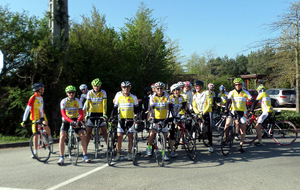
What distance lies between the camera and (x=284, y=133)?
8484 millimetres

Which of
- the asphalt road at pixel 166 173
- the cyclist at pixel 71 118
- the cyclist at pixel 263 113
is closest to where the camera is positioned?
the asphalt road at pixel 166 173

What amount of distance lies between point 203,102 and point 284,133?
3.06m

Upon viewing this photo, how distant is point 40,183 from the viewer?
15.9ft

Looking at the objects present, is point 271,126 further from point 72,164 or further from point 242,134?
point 72,164

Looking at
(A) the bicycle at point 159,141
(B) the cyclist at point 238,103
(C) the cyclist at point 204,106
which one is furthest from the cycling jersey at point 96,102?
(B) the cyclist at point 238,103

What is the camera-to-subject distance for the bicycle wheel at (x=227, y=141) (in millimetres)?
7027

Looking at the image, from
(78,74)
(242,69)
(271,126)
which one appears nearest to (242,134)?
(271,126)

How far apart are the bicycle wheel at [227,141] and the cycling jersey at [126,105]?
102 inches

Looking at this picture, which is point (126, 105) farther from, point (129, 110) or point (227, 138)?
point (227, 138)

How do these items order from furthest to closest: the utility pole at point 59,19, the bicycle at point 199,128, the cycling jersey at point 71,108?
the utility pole at point 59,19
the bicycle at point 199,128
the cycling jersey at point 71,108

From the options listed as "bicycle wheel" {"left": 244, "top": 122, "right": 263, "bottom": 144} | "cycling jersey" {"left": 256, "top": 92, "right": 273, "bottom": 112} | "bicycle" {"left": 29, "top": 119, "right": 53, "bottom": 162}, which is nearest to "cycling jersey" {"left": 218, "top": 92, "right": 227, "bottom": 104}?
"bicycle wheel" {"left": 244, "top": 122, "right": 263, "bottom": 144}

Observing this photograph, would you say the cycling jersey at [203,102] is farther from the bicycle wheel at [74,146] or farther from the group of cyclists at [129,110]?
the bicycle wheel at [74,146]

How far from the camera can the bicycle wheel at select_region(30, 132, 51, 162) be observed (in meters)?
6.66

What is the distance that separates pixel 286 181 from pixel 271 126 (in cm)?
424
